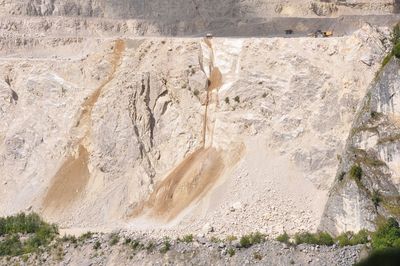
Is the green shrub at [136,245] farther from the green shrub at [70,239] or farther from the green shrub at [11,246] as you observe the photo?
the green shrub at [11,246]

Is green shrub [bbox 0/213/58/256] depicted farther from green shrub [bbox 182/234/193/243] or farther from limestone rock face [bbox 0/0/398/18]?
limestone rock face [bbox 0/0/398/18]

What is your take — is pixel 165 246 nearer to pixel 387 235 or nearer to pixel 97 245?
pixel 97 245

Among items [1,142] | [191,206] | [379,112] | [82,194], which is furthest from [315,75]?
[1,142]

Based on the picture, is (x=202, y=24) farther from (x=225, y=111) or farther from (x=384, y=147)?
(x=384, y=147)

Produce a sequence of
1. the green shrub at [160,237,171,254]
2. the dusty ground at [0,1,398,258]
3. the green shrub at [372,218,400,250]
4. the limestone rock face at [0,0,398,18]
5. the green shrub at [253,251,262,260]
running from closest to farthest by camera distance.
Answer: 1. the green shrub at [372,218,400,250]
2. the green shrub at [253,251,262,260]
3. the green shrub at [160,237,171,254]
4. the dusty ground at [0,1,398,258]
5. the limestone rock face at [0,0,398,18]

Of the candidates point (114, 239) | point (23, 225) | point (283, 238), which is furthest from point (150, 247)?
point (23, 225)

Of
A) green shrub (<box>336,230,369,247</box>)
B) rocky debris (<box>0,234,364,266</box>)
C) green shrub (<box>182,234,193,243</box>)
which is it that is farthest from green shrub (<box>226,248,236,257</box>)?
green shrub (<box>336,230,369,247</box>)

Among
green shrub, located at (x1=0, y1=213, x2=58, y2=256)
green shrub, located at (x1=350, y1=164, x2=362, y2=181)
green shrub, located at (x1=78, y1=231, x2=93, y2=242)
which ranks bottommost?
green shrub, located at (x1=0, y1=213, x2=58, y2=256)
